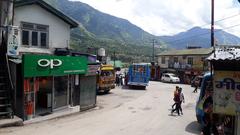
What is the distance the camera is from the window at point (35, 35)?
24.7 meters

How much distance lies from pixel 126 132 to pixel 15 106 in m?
5.83

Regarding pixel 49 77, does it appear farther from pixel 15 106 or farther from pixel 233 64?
pixel 233 64

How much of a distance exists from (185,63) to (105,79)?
125 feet

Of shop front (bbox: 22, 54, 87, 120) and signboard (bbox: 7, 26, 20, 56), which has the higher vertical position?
signboard (bbox: 7, 26, 20, 56)

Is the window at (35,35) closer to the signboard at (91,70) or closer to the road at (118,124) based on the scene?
the signboard at (91,70)

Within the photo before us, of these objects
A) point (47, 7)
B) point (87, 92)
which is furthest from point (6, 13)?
point (87, 92)

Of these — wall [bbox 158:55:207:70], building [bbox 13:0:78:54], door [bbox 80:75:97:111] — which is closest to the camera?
door [bbox 80:75:97:111]

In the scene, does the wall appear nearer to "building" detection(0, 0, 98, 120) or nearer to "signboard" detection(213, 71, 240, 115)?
"building" detection(0, 0, 98, 120)

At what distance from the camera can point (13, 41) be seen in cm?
2064

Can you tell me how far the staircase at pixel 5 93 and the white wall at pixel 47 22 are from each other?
230 inches

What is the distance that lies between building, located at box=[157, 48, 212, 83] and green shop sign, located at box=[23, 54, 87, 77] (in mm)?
42683

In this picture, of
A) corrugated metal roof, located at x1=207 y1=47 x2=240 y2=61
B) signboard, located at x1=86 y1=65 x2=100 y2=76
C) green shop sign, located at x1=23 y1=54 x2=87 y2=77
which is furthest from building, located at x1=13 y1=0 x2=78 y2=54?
corrugated metal roof, located at x1=207 y1=47 x2=240 y2=61

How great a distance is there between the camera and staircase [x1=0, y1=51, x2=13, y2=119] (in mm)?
17286

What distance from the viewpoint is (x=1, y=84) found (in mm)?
18172
